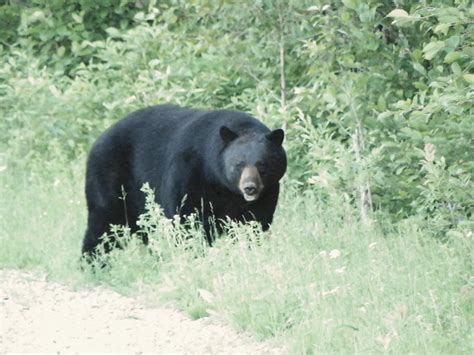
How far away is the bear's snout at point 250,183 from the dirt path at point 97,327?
122 centimetres

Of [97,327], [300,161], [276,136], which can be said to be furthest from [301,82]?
[97,327]

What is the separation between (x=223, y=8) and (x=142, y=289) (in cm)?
343

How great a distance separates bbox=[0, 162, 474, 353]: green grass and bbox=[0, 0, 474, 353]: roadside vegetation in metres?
0.02

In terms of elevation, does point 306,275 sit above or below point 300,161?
above

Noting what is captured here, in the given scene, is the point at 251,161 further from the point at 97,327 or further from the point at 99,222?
the point at 97,327

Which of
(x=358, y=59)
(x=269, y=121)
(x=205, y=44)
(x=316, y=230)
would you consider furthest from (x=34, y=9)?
(x=316, y=230)

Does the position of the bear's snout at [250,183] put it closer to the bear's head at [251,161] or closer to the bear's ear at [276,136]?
the bear's head at [251,161]

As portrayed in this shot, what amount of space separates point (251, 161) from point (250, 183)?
179 millimetres

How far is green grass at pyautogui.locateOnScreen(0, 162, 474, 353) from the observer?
570 centimetres

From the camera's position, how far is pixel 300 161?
33.2 feet

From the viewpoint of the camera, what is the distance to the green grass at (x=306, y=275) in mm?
5699

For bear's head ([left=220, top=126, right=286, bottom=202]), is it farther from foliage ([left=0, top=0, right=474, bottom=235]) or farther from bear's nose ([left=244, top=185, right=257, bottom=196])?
foliage ([left=0, top=0, right=474, bottom=235])

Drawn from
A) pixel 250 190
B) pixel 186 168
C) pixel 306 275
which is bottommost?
pixel 306 275

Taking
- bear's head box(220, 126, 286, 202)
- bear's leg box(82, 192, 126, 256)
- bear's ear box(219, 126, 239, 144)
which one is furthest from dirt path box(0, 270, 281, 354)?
bear's ear box(219, 126, 239, 144)
